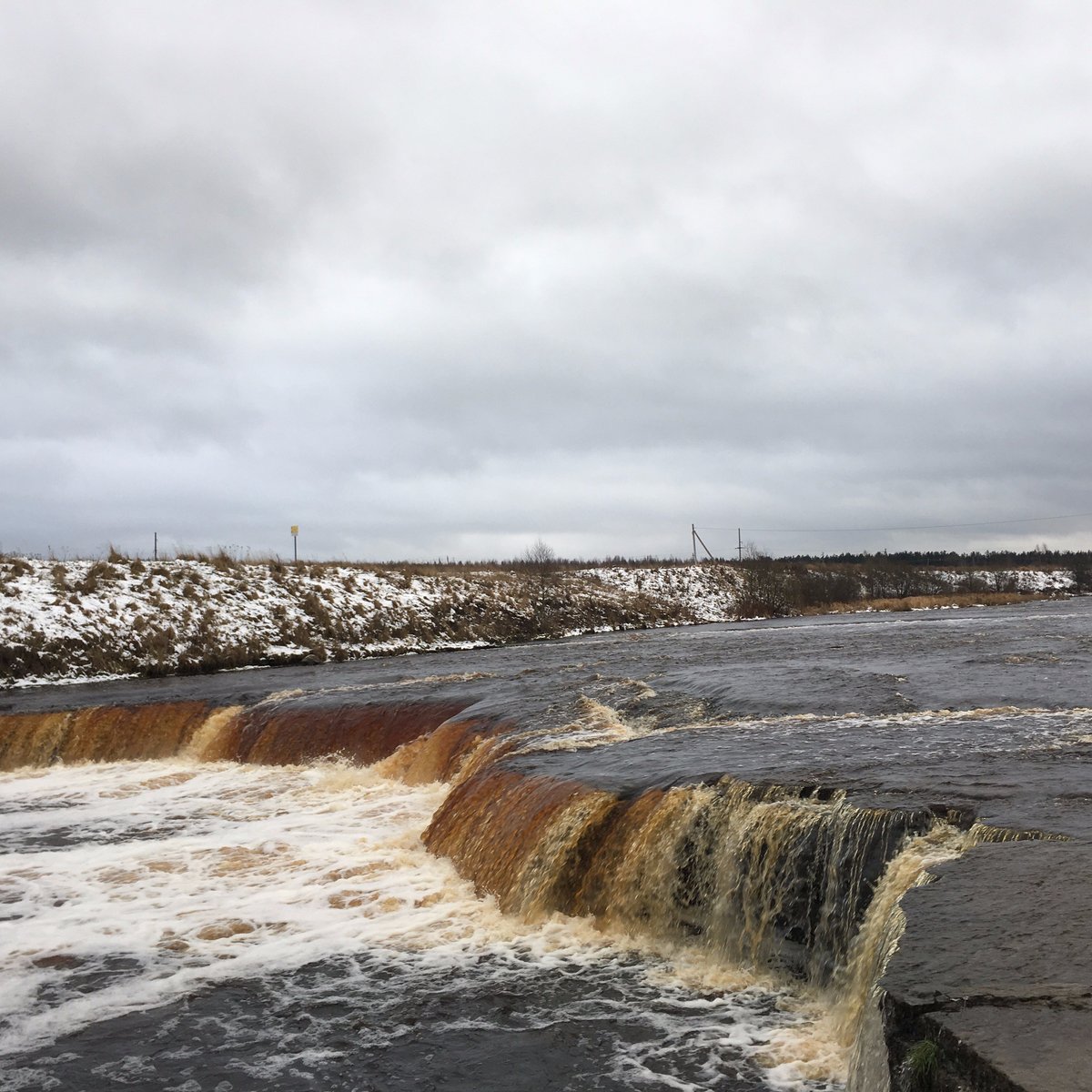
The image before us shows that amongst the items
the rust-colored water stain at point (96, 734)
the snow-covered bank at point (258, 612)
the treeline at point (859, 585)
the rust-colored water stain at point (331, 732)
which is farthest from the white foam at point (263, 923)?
the treeline at point (859, 585)

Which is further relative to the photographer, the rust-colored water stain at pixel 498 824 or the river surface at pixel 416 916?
the rust-colored water stain at pixel 498 824

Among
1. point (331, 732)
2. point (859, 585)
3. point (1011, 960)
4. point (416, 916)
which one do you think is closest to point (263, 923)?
point (416, 916)

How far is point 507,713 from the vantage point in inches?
548

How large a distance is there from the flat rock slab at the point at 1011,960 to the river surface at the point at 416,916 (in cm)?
96

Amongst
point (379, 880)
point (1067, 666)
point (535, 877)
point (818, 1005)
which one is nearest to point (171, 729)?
point (379, 880)

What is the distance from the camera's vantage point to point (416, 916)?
7750 millimetres

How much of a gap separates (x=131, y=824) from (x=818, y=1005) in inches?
341

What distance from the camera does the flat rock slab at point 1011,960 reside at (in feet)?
10.8

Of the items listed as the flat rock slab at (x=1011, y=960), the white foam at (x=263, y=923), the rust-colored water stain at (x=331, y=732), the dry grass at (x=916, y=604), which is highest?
the flat rock slab at (x=1011, y=960)

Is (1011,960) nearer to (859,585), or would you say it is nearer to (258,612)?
(258,612)

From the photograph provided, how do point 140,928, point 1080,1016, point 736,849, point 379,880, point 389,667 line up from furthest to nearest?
point 389,667, point 379,880, point 140,928, point 736,849, point 1080,1016

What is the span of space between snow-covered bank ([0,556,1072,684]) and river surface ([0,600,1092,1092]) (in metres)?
10.3

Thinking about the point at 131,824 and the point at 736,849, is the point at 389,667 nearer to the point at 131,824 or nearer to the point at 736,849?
the point at 131,824

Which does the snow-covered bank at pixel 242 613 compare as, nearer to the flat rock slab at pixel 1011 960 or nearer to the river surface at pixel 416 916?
the river surface at pixel 416 916
